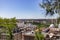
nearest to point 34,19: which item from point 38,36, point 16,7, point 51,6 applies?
point 38,36

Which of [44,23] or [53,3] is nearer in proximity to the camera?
[53,3]

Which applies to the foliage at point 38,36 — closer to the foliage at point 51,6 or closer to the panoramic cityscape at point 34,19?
the panoramic cityscape at point 34,19

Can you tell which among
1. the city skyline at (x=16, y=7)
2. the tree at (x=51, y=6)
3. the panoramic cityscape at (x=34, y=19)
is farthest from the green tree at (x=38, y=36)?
the city skyline at (x=16, y=7)

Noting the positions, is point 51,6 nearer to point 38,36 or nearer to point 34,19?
point 38,36

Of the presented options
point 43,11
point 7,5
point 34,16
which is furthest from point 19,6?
point 43,11

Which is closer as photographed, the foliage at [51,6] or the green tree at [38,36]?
the foliage at [51,6]

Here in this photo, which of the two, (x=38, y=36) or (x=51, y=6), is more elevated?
(x=51, y=6)

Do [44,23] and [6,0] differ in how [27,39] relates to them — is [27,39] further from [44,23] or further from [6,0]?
[6,0]

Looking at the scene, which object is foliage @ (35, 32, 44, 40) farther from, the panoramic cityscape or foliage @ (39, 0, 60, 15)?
foliage @ (39, 0, 60, 15)

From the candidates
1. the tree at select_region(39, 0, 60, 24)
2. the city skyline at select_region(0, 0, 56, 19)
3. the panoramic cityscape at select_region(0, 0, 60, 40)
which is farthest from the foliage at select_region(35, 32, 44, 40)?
the city skyline at select_region(0, 0, 56, 19)
